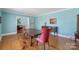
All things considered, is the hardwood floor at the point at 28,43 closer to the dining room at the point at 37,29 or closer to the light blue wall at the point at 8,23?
the dining room at the point at 37,29

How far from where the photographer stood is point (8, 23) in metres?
2.20

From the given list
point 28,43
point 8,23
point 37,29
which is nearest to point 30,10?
point 37,29

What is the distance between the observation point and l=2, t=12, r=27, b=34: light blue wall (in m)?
2.15

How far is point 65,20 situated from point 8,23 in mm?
1248

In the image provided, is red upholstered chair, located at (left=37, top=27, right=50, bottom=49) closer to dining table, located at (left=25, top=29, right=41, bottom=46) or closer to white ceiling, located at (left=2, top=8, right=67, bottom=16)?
dining table, located at (left=25, top=29, right=41, bottom=46)

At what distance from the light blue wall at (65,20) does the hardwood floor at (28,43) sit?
0.63 ft

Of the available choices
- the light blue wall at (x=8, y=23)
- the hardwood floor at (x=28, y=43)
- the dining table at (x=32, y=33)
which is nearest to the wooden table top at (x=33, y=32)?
the dining table at (x=32, y=33)

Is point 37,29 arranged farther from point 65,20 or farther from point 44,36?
point 65,20

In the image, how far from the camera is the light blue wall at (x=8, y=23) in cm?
215

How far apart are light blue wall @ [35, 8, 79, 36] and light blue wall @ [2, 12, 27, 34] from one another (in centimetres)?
50
